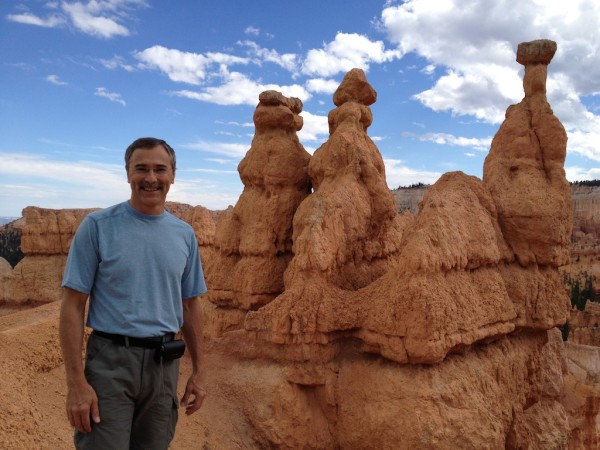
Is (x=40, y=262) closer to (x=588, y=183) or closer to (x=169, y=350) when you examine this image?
(x=169, y=350)

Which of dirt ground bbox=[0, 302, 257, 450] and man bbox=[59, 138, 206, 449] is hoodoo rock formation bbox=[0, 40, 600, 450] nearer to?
dirt ground bbox=[0, 302, 257, 450]

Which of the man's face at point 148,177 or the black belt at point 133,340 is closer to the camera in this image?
the black belt at point 133,340

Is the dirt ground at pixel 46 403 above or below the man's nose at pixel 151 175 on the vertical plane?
below

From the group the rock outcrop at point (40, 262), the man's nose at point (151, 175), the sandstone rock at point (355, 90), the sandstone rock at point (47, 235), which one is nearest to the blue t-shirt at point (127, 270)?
the man's nose at point (151, 175)

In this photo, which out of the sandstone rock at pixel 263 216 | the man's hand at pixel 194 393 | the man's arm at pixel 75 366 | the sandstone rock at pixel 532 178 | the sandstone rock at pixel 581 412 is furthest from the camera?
the sandstone rock at pixel 581 412

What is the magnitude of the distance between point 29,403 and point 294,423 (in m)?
3.63

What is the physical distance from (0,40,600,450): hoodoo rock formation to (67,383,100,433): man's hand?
308 centimetres

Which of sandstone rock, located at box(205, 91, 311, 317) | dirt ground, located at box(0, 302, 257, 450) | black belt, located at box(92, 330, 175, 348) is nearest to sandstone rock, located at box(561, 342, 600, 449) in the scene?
sandstone rock, located at box(205, 91, 311, 317)

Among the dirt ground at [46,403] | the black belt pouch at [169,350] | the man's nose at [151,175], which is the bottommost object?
the dirt ground at [46,403]

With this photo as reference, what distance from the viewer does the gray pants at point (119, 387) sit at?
3.57 m

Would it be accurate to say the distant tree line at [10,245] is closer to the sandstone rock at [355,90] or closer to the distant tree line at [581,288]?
the sandstone rock at [355,90]

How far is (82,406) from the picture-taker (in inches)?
134

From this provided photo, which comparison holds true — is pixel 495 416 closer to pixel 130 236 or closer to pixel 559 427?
pixel 559 427

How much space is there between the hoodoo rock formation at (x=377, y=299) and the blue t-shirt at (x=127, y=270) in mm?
3409
